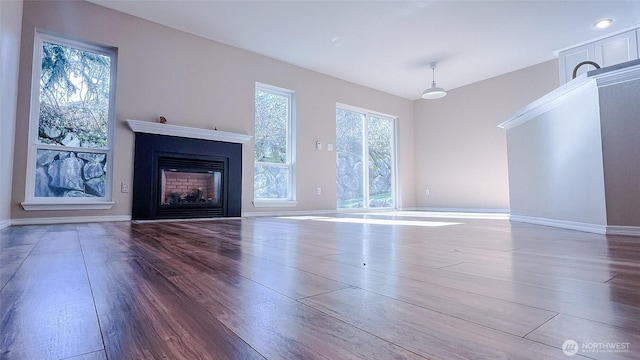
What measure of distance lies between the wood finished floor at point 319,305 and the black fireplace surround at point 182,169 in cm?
234

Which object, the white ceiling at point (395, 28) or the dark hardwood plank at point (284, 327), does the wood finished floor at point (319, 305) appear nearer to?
the dark hardwood plank at point (284, 327)

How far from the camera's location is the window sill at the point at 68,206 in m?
3.00

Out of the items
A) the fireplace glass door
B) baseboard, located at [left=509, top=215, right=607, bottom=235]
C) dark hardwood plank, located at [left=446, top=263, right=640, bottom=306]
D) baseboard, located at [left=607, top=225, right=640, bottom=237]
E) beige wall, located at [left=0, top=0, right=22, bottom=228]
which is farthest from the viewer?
the fireplace glass door

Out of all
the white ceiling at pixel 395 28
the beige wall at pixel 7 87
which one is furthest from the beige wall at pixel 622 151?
the beige wall at pixel 7 87

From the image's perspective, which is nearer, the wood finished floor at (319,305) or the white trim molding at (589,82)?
the wood finished floor at (319,305)

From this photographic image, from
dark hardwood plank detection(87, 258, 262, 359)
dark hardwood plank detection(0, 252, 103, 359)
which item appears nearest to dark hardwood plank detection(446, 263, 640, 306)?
dark hardwood plank detection(87, 258, 262, 359)

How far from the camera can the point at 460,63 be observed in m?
5.05

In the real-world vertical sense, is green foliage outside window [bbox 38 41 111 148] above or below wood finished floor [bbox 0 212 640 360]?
above

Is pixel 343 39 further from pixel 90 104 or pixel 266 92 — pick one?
pixel 90 104

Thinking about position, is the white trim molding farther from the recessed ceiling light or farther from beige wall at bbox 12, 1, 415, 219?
beige wall at bbox 12, 1, 415, 219

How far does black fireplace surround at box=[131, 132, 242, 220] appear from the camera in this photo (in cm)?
353

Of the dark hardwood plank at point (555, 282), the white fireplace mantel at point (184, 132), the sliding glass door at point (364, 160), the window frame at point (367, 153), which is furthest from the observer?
the window frame at point (367, 153)

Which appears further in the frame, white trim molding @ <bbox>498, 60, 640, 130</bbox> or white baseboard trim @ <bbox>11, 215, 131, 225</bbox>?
white baseboard trim @ <bbox>11, 215, 131, 225</bbox>

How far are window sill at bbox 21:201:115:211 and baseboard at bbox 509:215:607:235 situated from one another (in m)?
4.24
